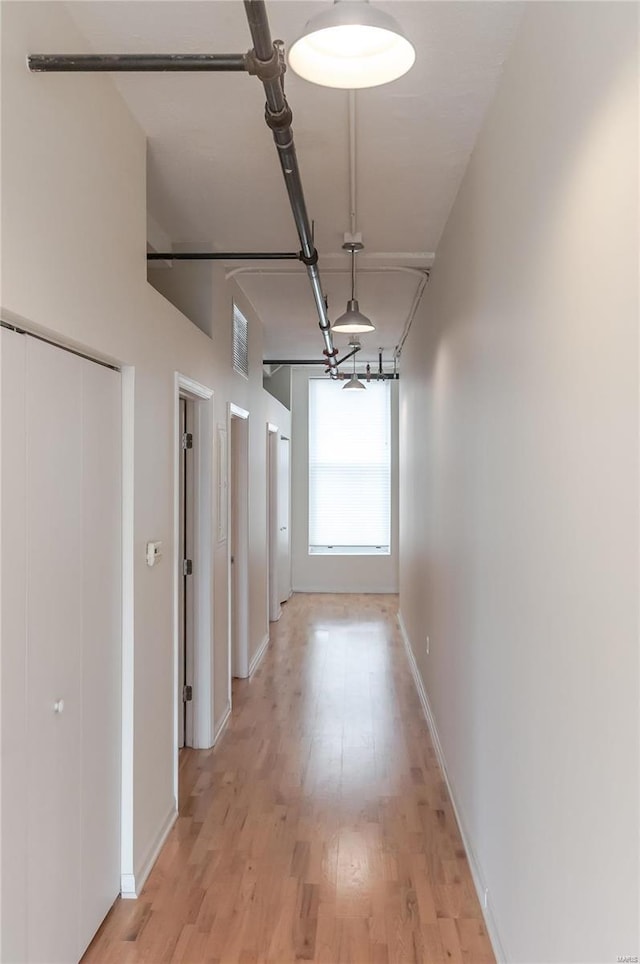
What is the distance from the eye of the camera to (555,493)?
1.75 m

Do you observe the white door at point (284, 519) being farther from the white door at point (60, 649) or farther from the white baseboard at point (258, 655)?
the white door at point (60, 649)

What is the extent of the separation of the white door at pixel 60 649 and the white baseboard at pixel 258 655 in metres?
3.32

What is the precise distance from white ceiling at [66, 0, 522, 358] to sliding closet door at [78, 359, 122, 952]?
107 cm

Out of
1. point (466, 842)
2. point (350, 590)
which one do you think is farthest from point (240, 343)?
point (350, 590)

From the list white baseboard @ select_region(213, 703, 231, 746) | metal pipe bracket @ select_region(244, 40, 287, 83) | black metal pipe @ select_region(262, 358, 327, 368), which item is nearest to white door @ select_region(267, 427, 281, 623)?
black metal pipe @ select_region(262, 358, 327, 368)

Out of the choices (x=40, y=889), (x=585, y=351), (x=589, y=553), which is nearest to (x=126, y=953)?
(x=40, y=889)

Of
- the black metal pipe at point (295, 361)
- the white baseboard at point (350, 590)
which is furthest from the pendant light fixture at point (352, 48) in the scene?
the white baseboard at point (350, 590)

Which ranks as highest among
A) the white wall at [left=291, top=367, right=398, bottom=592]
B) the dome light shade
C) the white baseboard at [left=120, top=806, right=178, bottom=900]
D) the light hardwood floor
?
the dome light shade

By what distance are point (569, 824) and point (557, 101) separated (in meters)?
1.73

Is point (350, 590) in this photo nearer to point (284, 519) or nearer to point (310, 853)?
point (284, 519)

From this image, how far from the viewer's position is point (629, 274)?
127 centimetres

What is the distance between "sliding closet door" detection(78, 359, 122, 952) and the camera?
2.38 m

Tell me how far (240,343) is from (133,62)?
11.6 ft

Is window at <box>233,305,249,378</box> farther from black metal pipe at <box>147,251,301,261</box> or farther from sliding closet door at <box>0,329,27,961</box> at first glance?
sliding closet door at <box>0,329,27,961</box>
